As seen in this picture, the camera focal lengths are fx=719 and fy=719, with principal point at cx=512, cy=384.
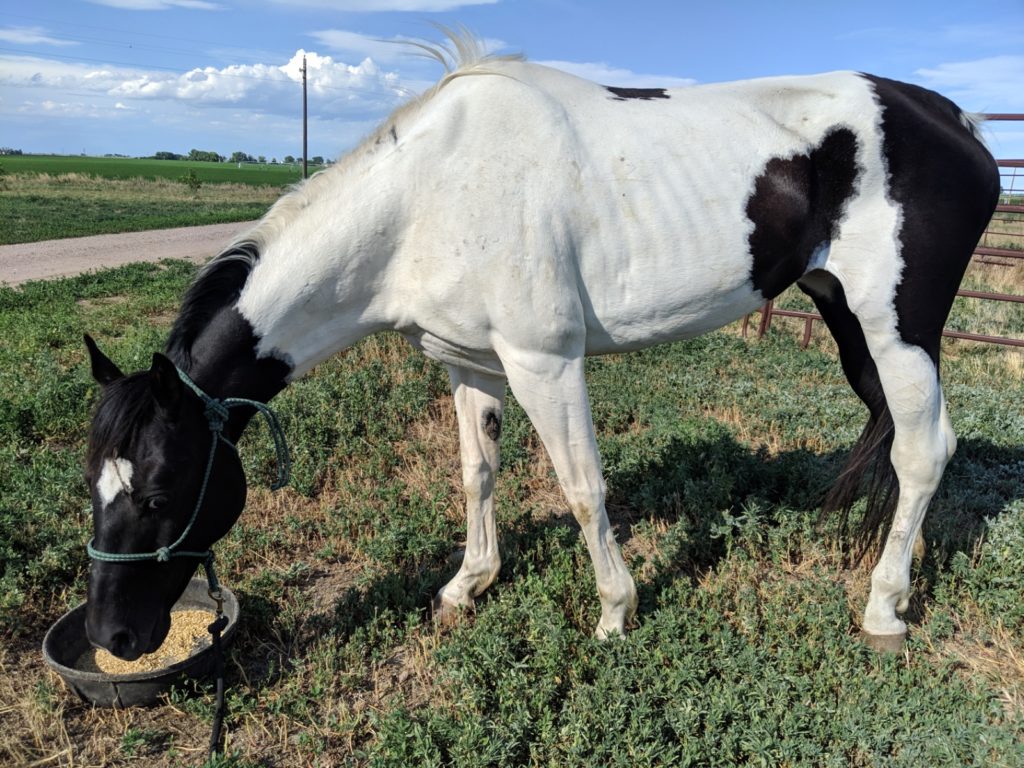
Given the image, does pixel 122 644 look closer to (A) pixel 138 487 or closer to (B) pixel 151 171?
(A) pixel 138 487

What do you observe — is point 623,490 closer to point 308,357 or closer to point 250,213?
point 308,357

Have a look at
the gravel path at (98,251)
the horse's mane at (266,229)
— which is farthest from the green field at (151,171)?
the horse's mane at (266,229)

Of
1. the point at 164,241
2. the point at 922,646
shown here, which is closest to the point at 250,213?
the point at 164,241

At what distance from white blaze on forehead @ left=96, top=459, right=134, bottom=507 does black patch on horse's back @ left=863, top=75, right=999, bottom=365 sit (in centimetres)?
321

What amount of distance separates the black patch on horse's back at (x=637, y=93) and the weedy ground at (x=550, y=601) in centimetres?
232

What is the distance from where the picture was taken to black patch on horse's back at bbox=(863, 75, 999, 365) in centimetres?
317

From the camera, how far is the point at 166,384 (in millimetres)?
2447

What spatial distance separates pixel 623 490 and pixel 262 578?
7.62 ft

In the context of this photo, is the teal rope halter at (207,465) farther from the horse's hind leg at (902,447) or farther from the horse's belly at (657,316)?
the horse's hind leg at (902,447)

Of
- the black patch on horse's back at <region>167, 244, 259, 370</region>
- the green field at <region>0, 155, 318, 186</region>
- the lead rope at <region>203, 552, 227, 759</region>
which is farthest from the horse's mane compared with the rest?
the green field at <region>0, 155, 318, 186</region>

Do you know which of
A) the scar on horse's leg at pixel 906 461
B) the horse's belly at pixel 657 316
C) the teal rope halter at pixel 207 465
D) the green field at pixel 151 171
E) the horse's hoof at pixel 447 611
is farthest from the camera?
the green field at pixel 151 171

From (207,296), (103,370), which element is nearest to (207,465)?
(103,370)

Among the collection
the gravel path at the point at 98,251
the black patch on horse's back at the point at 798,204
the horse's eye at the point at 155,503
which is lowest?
the gravel path at the point at 98,251

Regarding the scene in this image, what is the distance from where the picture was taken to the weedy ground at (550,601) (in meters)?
2.76
